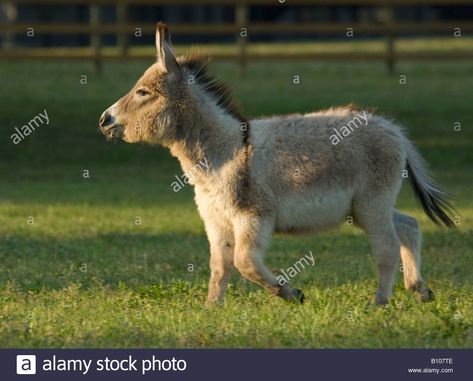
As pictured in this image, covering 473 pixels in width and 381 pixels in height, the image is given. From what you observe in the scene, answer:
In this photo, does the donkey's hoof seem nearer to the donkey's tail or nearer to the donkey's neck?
the donkey's tail

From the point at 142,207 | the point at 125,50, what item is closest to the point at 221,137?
the point at 142,207

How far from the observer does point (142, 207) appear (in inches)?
714

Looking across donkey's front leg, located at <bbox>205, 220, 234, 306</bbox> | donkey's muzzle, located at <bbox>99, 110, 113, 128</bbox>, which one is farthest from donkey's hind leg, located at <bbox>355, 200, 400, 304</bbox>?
donkey's muzzle, located at <bbox>99, 110, 113, 128</bbox>

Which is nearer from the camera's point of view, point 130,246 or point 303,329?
point 303,329

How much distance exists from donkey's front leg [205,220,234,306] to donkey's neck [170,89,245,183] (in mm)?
447

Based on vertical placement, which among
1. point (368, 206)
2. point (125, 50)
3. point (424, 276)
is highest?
point (125, 50)

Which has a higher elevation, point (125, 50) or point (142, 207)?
point (125, 50)

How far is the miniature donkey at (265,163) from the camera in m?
9.60

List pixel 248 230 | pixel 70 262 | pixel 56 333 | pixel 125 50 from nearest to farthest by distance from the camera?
pixel 56 333 < pixel 248 230 < pixel 70 262 < pixel 125 50

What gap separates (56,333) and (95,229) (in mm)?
7121

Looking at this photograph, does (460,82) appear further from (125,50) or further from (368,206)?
(368,206)

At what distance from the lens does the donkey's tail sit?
34.2 ft
